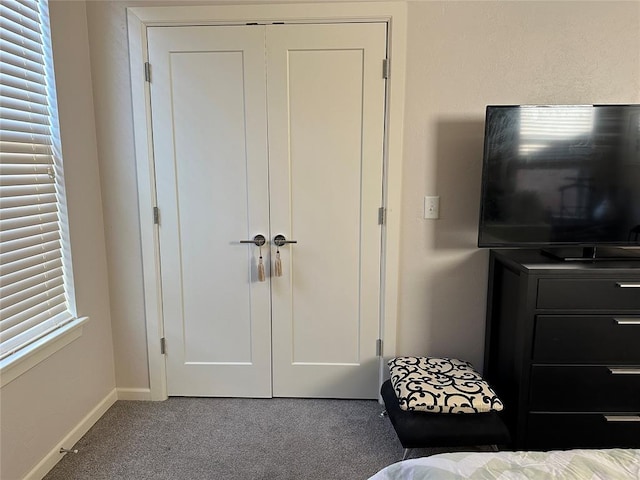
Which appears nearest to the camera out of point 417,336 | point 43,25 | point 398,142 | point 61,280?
point 43,25

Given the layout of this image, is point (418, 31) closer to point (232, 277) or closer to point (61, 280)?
point (232, 277)

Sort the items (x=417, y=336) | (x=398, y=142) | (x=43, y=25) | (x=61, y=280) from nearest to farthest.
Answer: (x=43, y=25) < (x=61, y=280) < (x=398, y=142) < (x=417, y=336)

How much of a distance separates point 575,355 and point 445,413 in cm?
64

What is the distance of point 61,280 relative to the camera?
6.58ft

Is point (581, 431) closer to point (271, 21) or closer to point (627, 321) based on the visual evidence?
point (627, 321)

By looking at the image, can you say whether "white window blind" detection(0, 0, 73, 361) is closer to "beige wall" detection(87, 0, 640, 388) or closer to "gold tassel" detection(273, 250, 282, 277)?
"beige wall" detection(87, 0, 640, 388)

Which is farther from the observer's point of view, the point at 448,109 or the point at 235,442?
the point at 448,109

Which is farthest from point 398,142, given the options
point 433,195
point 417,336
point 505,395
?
point 505,395

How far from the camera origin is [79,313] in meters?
2.13

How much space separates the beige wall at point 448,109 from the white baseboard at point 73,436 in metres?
0.17

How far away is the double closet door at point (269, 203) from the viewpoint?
217 centimetres

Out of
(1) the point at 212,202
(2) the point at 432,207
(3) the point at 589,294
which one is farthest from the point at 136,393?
(3) the point at 589,294

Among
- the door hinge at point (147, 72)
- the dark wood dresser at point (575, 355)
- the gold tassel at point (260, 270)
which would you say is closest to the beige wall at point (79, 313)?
the door hinge at point (147, 72)

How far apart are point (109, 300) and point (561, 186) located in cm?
250
